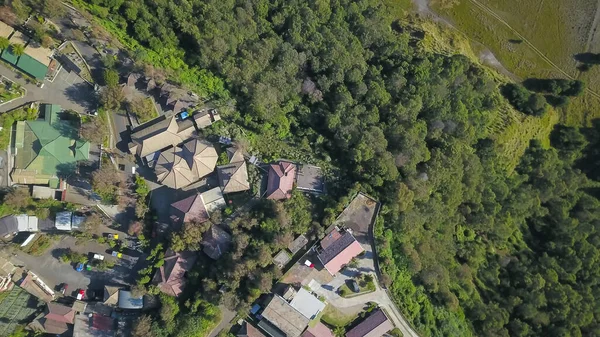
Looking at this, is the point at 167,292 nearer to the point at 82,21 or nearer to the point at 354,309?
the point at 354,309

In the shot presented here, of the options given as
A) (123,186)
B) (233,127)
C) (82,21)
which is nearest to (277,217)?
(233,127)

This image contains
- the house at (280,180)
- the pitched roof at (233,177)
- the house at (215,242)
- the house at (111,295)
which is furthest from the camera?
the house at (280,180)

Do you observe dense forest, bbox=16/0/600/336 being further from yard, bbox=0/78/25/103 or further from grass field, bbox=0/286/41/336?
grass field, bbox=0/286/41/336

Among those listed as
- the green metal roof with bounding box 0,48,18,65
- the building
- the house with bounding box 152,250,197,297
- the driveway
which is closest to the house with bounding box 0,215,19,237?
the driveway

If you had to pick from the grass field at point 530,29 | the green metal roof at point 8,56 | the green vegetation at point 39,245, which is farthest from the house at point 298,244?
the grass field at point 530,29

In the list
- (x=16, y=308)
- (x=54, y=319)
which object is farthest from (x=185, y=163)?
(x=16, y=308)

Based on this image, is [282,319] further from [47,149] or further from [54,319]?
[47,149]

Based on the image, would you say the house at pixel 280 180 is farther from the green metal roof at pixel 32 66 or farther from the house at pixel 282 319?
the green metal roof at pixel 32 66
